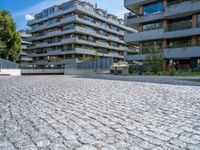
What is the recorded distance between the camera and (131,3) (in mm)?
32969

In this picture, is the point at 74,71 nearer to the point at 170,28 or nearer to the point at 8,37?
the point at 8,37

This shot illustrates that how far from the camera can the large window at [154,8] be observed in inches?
1214

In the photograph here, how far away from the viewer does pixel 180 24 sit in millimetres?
29125

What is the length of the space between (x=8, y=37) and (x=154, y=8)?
28.5 metres

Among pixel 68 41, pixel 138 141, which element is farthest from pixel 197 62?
pixel 68 41

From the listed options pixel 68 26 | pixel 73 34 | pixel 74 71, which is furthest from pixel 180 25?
pixel 68 26

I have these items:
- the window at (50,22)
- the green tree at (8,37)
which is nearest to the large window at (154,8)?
the green tree at (8,37)

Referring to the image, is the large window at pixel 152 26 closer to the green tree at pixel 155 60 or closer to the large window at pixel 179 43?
the large window at pixel 179 43

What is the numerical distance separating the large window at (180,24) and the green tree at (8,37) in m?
30.1

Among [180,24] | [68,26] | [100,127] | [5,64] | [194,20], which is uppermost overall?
[68,26]

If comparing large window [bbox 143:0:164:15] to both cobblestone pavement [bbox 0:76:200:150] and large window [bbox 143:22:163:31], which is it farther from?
cobblestone pavement [bbox 0:76:200:150]

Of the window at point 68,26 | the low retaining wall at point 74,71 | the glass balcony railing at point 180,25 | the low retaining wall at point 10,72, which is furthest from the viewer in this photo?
the window at point 68,26

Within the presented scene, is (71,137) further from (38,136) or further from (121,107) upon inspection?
(121,107)

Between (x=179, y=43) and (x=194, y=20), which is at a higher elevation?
(x=194, y=20)
